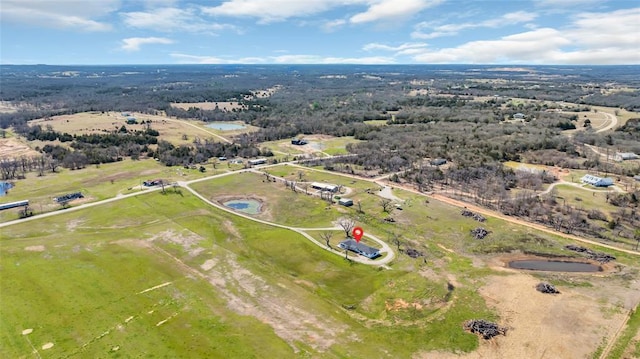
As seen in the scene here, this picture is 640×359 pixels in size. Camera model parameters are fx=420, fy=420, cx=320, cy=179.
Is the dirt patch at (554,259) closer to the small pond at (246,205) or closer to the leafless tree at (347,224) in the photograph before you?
the leafless tree at (347,224)

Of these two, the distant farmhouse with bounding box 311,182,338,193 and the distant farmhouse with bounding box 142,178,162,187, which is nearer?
the distant farmhouse with bounding box 311,182,338,193

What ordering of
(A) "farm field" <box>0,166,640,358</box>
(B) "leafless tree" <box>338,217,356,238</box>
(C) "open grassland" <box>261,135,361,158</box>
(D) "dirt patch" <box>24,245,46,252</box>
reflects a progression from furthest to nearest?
(C) "open grassland" <box>261,135,361,158</box>, (B) "leafless tree" <box>338,217,356,238</box>, (D) "dirt patch" <box>24,245,46,252</box>, (A) "farm field" <box>0,166,640,358</box>

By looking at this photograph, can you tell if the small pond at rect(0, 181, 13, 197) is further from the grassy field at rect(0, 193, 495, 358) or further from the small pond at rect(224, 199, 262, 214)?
the small pond at rect(224, 199, 262, 214)

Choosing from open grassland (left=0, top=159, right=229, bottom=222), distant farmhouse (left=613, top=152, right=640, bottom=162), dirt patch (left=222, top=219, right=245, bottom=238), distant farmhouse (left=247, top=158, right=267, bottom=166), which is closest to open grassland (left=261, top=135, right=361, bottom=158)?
distant farmhouse (left=247, top=158, right=267, bottom=166)

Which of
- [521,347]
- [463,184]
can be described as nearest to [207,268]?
[521,347]

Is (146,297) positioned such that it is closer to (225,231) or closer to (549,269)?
(225,231)

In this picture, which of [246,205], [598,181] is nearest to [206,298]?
[246,205]
